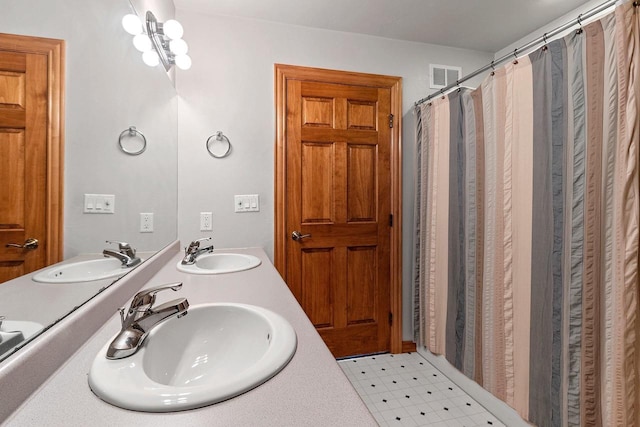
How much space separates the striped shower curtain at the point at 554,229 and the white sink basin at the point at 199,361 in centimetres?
119

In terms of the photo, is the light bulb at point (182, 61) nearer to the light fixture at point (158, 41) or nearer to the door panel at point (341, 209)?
the light fixture at point (158, 41)

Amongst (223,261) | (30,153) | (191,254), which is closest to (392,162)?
(223,261)

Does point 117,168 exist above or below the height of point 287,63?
below

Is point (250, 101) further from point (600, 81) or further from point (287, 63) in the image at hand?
point (600, 81)

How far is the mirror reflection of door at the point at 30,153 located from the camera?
50cm

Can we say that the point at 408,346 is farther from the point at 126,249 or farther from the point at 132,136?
the point at 132,136

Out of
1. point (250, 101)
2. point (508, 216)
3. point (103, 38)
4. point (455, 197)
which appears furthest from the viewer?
point (250, 101)

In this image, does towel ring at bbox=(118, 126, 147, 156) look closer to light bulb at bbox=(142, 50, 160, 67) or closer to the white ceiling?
light bulb at bbox=(142, 50, 160, 67)

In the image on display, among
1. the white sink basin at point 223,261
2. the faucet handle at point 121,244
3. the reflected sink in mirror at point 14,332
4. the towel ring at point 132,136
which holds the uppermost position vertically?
the towel ring at point 132,136

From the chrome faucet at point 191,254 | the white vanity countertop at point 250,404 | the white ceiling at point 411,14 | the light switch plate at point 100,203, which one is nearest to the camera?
the white vanity countertop at point 250,404

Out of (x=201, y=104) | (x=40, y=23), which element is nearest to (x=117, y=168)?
(x=40, y=23)

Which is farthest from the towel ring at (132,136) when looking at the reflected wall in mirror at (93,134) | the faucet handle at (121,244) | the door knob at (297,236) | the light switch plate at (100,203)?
the door knob at (297,236)

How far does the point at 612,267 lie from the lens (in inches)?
41.7

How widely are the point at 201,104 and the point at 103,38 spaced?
3.52 feet
